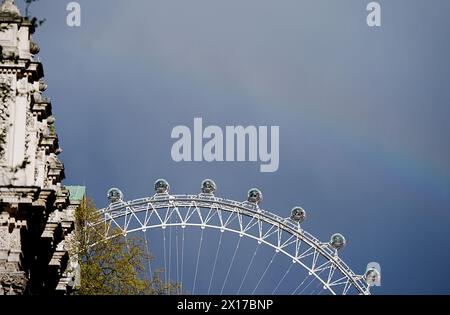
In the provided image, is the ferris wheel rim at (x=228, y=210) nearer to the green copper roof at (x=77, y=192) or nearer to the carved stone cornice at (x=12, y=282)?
the green copper roof at (x=77, y=192)

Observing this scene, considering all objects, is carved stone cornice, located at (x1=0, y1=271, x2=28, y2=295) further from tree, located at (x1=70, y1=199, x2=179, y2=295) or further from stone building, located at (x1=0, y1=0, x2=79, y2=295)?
tree, located at (x1=70, y1=199, x2=179, y2=295)

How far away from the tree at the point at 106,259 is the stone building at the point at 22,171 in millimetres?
21836

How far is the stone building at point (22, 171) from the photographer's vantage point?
6638 centimetres

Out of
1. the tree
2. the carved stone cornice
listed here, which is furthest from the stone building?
the tree

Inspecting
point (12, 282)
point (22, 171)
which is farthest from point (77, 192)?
point (12, 282)

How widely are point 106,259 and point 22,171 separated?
39624 mm

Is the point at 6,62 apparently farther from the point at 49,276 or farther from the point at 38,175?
the point at 49,276

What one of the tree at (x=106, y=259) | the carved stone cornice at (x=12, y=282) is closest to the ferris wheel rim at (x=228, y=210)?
the tree at (x=106, y=259)

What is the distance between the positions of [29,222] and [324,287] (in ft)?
153

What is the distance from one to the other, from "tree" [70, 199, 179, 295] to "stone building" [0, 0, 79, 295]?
2184 cm

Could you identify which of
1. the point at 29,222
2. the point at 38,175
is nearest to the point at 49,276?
the point at 38,175
